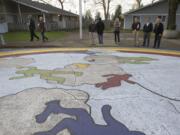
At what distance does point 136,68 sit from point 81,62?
199cm

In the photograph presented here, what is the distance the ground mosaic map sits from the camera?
2699 mm

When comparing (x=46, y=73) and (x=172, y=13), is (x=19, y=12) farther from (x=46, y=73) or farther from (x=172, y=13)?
(x=46, y=73)

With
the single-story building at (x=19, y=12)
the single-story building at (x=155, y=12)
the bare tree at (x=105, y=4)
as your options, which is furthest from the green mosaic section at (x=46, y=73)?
the bare tree at (x=105, y=4)

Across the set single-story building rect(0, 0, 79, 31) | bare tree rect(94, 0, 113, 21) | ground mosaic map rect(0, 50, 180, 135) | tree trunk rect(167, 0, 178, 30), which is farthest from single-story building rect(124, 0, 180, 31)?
ground mosaic map rect(0, 50, 180, 135)

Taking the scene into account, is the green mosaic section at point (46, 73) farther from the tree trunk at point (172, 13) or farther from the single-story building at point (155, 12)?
the single-story building at point (155, 12)

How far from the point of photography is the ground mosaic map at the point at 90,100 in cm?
270

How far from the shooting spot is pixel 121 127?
270 cm

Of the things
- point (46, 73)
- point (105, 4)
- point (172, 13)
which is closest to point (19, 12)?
point (105, 4)

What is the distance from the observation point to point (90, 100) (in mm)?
3564

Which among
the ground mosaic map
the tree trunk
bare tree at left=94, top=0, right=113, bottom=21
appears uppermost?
bare tree at left=94, top=0, right=113, bottom=21

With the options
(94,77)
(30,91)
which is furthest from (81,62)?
(30,91)

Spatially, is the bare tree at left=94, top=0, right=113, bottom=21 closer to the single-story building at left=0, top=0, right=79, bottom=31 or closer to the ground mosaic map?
the single-story building at left=0, top=0, right=79, bottom=31

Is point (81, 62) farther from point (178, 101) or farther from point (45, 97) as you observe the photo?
point (178, 101)

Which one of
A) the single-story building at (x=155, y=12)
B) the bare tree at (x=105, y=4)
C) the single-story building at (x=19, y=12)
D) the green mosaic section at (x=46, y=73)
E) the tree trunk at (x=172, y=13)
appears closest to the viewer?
the green mosaic section at (x=46, y=73)
